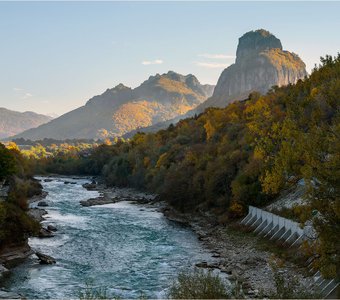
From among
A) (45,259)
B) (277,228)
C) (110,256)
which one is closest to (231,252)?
(277,228)

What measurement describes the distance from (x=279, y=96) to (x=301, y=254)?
64055mm

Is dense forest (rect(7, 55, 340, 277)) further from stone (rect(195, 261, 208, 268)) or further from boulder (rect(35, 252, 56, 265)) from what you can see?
boulder (rect(35, 252, 56, 265))

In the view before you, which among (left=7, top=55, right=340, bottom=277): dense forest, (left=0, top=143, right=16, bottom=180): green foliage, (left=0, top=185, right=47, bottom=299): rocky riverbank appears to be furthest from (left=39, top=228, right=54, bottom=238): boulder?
(left=7, top=55, right=340, bottom=277): dense forest

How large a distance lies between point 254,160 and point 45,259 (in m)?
35.0

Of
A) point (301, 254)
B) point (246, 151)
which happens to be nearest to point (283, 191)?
point (246, 151)

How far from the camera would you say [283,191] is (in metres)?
63.7

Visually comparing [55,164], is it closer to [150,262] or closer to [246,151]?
[246,151]

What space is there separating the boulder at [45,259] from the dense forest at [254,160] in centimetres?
2276

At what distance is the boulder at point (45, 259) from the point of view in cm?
4575

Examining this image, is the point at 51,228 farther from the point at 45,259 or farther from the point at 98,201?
the point at 98,201

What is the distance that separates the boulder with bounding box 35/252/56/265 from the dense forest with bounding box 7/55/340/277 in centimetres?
2276

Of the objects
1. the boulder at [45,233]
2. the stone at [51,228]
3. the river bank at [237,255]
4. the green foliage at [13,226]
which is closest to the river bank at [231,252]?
the river bank at [237,255]

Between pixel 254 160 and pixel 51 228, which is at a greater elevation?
pixel 254 160

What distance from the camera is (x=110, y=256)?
162 ft
